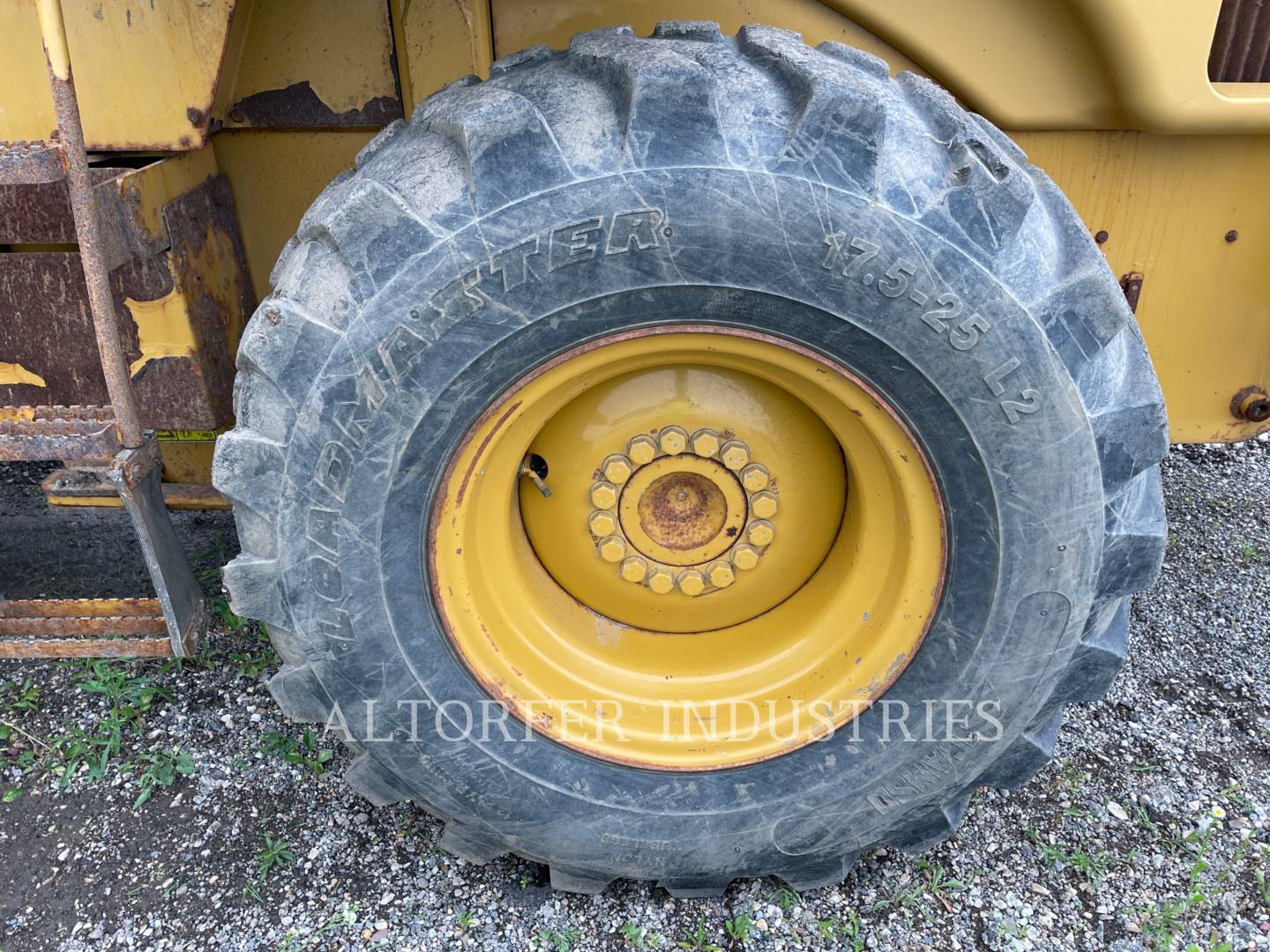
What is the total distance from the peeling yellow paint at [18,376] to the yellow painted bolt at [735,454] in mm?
1578

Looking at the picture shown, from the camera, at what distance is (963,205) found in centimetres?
154

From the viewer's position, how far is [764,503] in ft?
6.33

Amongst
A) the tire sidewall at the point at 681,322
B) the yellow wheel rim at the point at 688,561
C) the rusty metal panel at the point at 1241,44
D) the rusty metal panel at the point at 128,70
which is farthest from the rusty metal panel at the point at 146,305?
the rusty metal panel at the point at 1241,44

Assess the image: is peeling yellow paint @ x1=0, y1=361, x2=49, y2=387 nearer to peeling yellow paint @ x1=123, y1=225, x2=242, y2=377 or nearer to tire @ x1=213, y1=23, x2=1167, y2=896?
peeling yellow paint @ x1=123, y1=225, x2=242, y2=377

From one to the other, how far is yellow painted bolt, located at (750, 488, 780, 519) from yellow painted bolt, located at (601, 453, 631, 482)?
0.25 metres

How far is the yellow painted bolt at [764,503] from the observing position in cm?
193

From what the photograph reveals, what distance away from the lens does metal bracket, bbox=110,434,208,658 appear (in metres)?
1.89

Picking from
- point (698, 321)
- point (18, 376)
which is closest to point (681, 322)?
point (698, 321)

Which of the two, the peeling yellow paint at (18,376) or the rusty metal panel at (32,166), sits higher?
the rusty metal panel at (32,166)

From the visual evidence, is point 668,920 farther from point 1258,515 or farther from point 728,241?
point 1258,515

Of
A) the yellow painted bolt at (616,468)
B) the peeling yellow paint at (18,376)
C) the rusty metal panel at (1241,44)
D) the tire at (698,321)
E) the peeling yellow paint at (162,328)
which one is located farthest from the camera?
the peeling yellow paint at (18,376)

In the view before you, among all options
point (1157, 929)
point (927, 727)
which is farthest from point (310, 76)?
point (1157, 929)

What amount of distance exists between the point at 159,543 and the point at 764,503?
1.22 meters

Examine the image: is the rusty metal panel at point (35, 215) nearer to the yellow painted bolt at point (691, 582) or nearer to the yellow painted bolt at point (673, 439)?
the yellow painted bolt at point (673, 439)
